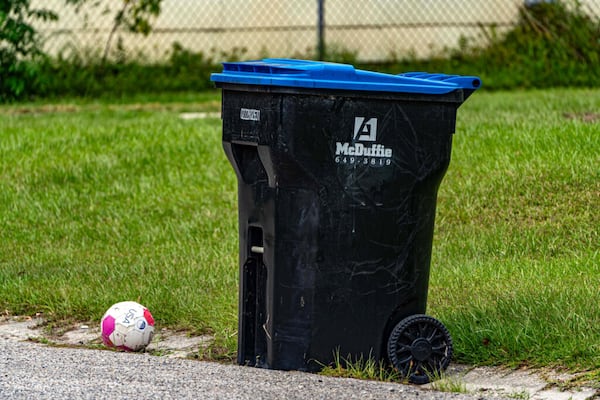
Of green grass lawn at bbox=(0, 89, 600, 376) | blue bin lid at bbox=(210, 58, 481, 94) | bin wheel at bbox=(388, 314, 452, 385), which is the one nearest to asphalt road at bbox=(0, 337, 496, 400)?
bin wheel at bbox=(388, 314, 452, 385)

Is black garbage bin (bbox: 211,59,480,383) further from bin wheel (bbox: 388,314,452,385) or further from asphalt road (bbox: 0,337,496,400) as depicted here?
asphalt road (bbox: 0,337,496,400)

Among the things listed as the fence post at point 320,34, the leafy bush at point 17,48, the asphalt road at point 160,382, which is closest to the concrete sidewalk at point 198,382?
the asphalt road at point 160,382

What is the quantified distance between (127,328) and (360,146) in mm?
1454

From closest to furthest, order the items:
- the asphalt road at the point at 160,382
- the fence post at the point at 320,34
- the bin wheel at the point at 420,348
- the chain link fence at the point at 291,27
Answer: the asphalt road at the point at 160,382 < the bin wheel at the point at 420,348 < the fence post at the point at 320,34 < the chain link fence at the point at 291,27

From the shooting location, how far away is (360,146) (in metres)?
4.46

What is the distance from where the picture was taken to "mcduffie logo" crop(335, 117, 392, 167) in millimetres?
4457

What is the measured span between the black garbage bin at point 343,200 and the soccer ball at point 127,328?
756 millimetres

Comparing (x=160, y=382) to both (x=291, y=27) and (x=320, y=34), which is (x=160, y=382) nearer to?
(x=320, y=34)

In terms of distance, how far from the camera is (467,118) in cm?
1002

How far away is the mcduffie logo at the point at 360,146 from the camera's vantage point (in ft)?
14.6

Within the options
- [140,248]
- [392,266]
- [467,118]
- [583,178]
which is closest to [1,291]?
[140,248]

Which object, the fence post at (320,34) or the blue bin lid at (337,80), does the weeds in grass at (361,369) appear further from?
the fence post at (320,34)

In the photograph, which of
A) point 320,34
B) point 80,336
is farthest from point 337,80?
point 320,34

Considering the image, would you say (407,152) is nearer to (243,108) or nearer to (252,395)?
(243,108)
